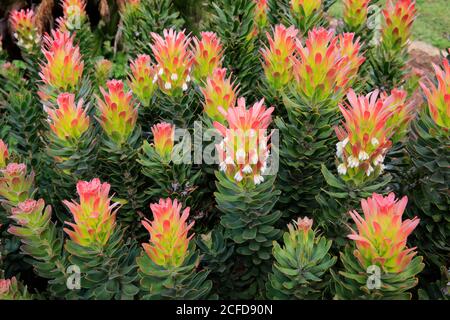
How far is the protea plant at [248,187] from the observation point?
1449 mm

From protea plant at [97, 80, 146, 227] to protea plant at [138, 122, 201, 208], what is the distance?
0.07 metres

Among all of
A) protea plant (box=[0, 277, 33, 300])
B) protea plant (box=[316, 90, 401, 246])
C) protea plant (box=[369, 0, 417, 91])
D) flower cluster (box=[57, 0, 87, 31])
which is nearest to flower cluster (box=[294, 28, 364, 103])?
protea plant (box=[316, 90, 401, 246])

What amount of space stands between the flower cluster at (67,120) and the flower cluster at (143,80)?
33 cm

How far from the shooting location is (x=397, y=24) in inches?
87.5

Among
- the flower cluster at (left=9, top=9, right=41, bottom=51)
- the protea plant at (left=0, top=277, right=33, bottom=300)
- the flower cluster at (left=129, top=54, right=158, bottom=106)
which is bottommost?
the protea plant at (left=0, top=277, right=33, bottom=300)

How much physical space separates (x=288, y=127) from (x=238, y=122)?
0.31 meters

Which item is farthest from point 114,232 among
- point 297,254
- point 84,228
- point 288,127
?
point 288,127

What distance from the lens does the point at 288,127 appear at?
1705mm

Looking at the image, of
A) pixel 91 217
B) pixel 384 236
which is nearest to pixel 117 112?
pixel 91 217

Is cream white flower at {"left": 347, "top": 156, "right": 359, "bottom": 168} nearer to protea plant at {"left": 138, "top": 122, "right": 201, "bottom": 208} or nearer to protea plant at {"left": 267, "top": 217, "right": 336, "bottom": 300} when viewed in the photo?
protea plant at {"left": 267, "top": 217, "right": 336, "bottom": 300}

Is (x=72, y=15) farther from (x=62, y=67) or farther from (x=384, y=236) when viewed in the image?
(x=384, y=236)

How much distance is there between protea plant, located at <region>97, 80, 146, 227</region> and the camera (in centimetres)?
174

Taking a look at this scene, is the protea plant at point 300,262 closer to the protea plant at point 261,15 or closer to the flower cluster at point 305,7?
the flower cluster at point 305,7

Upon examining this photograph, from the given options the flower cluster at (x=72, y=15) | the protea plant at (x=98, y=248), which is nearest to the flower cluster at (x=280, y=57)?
the protea plant at (x=98, y=248)
